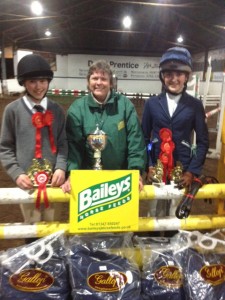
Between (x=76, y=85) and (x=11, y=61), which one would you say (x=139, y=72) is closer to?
(x=76, y=85)

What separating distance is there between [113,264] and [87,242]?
0.19 m

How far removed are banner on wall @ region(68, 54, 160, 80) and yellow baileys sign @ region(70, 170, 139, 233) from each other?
19.8 m

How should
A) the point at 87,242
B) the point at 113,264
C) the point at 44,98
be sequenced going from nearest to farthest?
the point at 113,264 < the point at 87,242 < the point at 44,98

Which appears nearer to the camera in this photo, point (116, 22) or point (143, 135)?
point (143, 135)

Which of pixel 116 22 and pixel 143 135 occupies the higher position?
pixel 116 22

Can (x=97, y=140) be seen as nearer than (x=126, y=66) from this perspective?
Yes

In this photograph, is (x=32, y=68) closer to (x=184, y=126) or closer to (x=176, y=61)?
(x=176, y=61)

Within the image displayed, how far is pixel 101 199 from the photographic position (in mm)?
1585

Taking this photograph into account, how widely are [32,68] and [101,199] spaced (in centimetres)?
76

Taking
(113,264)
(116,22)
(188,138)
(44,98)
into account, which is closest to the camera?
(113,264)

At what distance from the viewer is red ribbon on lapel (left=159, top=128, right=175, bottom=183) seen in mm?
1830

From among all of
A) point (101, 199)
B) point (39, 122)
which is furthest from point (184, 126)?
point (39, 122)

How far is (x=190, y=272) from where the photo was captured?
61.8 inches

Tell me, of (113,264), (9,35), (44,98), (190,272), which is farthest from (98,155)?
(9,35)
